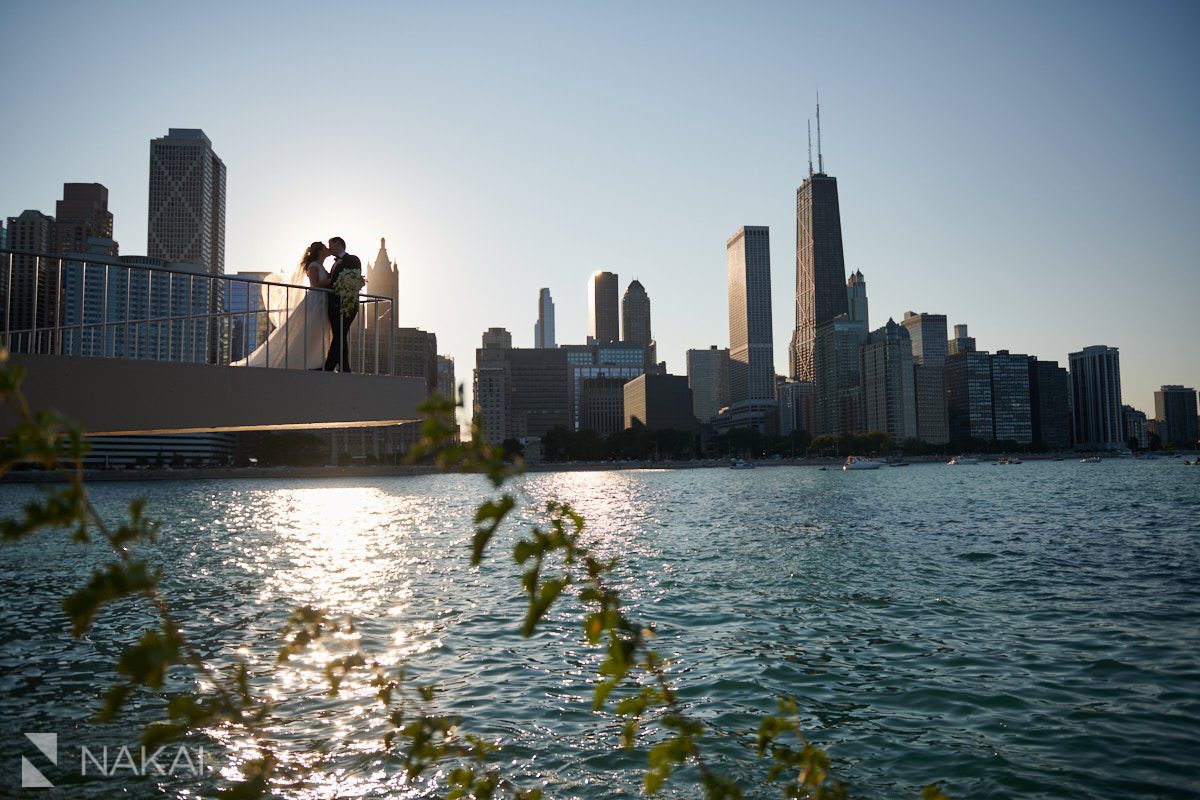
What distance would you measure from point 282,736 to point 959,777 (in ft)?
31.1

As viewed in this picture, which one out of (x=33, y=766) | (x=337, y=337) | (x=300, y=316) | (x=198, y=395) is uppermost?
(x=300, y=316)

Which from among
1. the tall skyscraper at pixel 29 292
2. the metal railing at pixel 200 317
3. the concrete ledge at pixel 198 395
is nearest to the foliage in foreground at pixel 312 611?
the concrete ledge at pixel 198 395

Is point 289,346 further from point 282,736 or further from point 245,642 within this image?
point 245,642

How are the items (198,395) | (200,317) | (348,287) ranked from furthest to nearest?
(348,287), (200,317), (198,395)

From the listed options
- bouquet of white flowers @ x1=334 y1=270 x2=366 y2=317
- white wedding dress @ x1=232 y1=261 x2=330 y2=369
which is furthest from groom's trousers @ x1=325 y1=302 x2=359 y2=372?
bouquet of white flowers @ x1=334 y1=270 x2=366 y2=317

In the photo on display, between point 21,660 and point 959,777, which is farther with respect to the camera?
point 21,660

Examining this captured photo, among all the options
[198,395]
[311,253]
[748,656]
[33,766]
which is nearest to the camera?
[33,766]

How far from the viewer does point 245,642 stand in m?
17.0

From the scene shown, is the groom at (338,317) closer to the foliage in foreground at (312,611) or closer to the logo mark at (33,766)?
the logo mark at (33,766)

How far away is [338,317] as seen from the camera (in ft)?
45.3

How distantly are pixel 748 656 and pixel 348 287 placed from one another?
10.7 metres

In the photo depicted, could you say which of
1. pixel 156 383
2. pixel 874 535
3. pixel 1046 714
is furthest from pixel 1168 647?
pixel 874 535

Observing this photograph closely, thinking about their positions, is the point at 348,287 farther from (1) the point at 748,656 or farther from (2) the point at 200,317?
(1) the point at 748,656

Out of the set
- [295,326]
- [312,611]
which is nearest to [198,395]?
[295,326]
